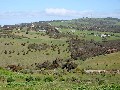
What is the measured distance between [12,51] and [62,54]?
645 inches

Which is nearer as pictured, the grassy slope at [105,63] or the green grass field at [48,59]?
the green grass field at [48,59]

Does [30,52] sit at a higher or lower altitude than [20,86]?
lower

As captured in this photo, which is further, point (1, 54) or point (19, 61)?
point (1, 54)

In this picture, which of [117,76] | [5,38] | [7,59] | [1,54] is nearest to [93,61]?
[117,76]

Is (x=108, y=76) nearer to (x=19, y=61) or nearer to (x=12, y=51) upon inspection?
(x=19, y=61)

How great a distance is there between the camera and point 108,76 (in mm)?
45125

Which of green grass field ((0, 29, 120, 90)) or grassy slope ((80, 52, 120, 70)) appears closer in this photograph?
green grass field ((0, 29, 120, 90))

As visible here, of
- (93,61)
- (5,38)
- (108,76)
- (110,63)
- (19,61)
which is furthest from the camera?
(5,38)

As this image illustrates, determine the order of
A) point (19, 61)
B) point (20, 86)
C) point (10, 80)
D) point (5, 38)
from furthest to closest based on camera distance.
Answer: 1. point (5, 38)
2. point (19, 61)
3. point (10, 80)
4. point (20, 86)

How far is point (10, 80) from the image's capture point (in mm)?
33906

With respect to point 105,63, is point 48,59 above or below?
below

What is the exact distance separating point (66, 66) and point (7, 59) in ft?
109

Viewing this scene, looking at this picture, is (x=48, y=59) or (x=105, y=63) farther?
(x=48, y=59)

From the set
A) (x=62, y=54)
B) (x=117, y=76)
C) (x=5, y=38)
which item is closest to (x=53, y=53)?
(x=62, y=54)
